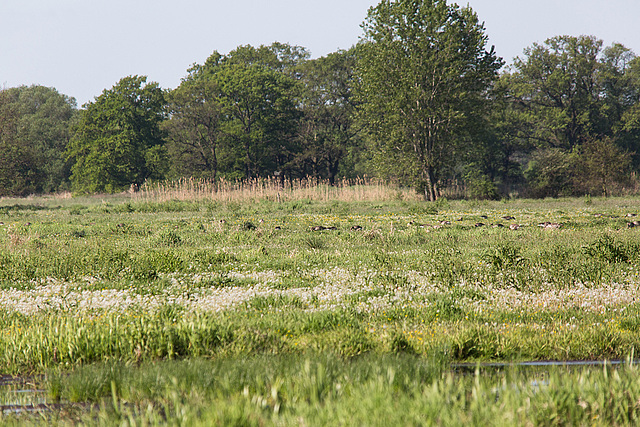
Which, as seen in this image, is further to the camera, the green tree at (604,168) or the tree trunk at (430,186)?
the green tree at (604,168)

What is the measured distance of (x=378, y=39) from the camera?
38.6 meters

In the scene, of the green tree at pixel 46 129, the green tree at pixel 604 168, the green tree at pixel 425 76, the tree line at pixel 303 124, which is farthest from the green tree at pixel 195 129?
the green tree at pixel 604 168

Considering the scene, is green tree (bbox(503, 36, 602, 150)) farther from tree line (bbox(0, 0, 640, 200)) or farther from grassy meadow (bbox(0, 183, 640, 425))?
grassy meadow (bbox(0, 183, 640, 425))

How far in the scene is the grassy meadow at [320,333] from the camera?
3.06m

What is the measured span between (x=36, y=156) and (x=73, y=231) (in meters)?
31.6

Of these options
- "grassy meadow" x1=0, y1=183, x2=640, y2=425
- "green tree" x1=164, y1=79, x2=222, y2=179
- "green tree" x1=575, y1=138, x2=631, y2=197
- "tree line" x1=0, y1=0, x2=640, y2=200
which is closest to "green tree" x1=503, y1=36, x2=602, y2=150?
"tree line" x1=0, y1=0, x2=640, y2=200

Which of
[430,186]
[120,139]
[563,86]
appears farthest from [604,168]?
[120,139]

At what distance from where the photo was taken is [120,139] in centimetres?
6319

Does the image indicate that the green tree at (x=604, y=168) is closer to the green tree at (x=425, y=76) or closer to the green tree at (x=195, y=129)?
the green tree at (x=425, y=76)

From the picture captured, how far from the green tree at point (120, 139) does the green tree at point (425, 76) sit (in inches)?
1365

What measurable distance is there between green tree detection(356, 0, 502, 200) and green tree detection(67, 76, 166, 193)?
3467cm

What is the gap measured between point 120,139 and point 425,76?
41762 millimetres

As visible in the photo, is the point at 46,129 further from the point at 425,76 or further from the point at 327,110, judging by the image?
the point at 425,76

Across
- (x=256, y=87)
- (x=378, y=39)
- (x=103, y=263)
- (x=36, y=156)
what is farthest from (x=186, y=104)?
(x=103, y=263)
